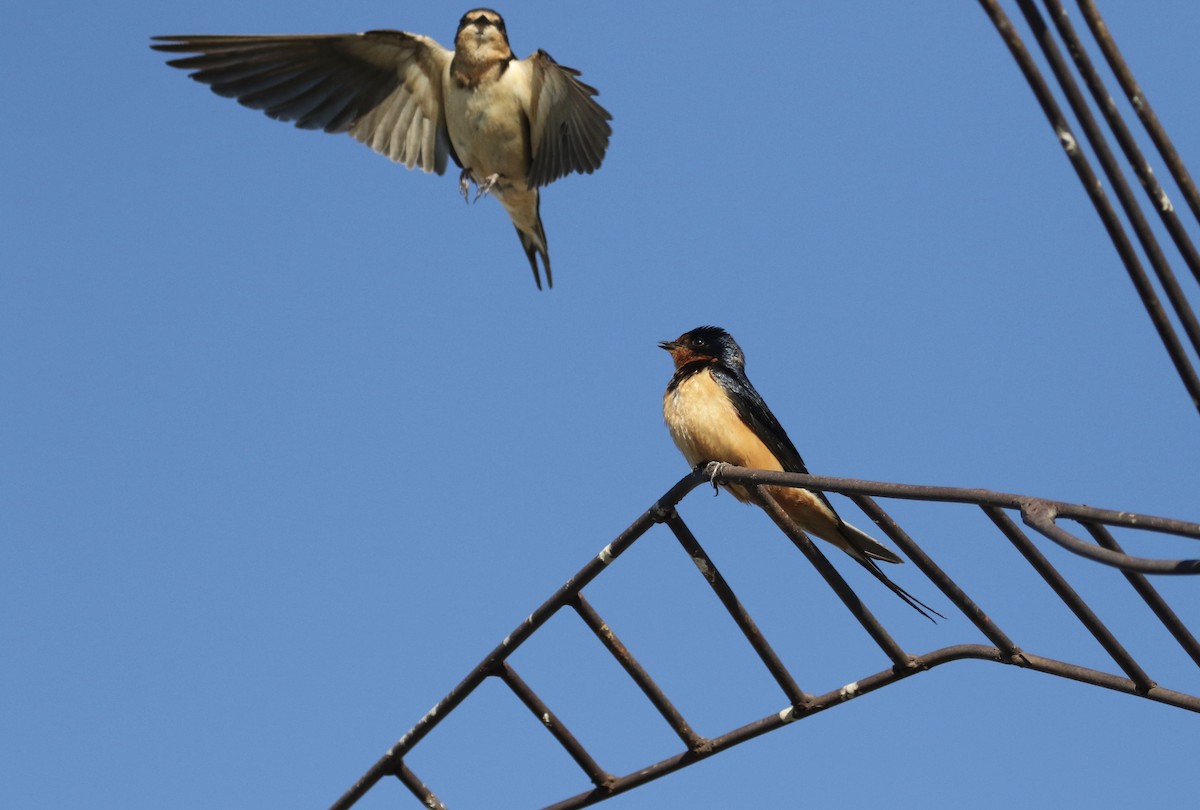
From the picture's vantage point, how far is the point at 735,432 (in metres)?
5.50

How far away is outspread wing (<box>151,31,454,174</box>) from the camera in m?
7.00

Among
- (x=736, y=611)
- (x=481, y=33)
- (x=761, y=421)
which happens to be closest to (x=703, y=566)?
(x=736, y=611)

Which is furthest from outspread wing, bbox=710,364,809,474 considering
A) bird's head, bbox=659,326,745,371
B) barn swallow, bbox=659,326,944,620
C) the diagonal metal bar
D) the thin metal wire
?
the diagonal metal bar

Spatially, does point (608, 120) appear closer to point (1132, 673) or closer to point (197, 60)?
point (197, 60)

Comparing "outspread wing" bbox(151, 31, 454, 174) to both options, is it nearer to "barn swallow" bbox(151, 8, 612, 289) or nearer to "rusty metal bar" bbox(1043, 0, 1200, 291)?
"barn swallow" bbox(151, 8, 612, 289)

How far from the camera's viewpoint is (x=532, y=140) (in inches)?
296

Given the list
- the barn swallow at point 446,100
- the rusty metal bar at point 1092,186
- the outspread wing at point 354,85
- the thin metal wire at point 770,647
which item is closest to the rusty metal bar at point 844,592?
the thin metal wire at point 770,647

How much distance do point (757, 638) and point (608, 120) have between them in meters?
3.76

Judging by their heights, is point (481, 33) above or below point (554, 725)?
above

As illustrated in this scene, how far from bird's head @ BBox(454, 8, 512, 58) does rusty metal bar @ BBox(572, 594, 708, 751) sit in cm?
415

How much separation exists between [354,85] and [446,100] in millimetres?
454

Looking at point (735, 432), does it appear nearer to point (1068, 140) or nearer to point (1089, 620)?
point (1089, 620)

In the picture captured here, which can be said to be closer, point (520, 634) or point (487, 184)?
point (520, 634)

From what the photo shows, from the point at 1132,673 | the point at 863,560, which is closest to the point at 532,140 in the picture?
the point at 863,560
